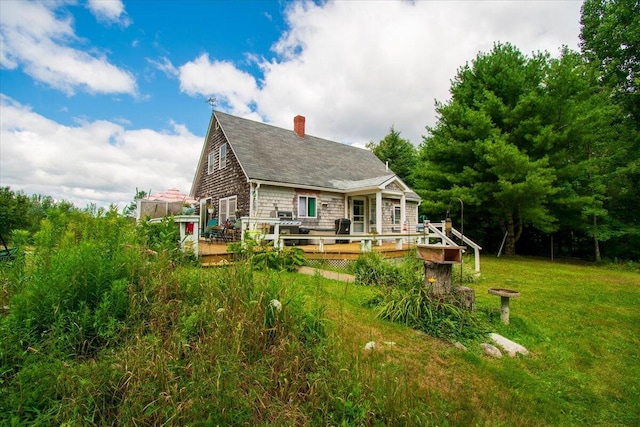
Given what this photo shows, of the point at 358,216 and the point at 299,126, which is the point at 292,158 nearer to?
the point at 299,126

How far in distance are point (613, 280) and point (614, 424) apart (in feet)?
29.2

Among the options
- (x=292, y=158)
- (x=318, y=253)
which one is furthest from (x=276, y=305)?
(x=292, y=158)

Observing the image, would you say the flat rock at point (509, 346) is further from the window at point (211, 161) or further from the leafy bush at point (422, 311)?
the window at point (211, 161)

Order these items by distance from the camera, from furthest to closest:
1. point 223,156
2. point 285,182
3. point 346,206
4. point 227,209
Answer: point 346,206 → point 223,156 → point 227,209 → point 285,182

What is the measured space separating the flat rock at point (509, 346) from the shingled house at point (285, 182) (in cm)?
873

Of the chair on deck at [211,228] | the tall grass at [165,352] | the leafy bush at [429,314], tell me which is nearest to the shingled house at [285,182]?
the chair on deck at [211,228]

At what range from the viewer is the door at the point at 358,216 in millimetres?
14945

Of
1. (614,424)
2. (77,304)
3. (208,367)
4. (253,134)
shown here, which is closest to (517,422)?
(614,424)

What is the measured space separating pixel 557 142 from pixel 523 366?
1425cm

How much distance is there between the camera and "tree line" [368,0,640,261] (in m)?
12.7

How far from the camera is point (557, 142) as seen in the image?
44.0ft

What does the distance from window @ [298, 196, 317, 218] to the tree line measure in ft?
18.5

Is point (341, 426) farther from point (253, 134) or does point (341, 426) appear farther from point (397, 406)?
point (253, 134)

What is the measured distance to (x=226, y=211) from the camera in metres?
13.3
